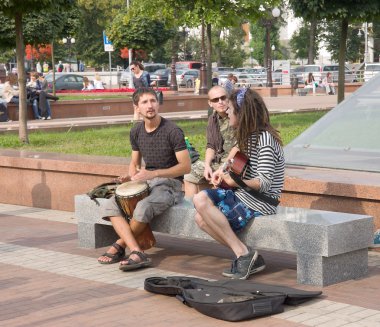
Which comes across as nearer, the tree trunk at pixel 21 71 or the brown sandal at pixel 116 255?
the brown sandal at pixel 116 255

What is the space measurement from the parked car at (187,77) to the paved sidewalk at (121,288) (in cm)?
4532

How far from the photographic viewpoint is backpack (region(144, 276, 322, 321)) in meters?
6.03

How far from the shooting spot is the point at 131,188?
25.5ft

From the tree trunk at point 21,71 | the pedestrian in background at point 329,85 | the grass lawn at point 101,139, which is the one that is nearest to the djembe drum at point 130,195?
the grass lawn at point 101,139

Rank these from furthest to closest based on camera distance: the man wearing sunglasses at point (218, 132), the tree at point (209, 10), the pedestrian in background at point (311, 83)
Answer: the pedestrian in background at point (311, 83)
the tree at point (209, 10)
the man wearing sunglasses at point (218, 132)

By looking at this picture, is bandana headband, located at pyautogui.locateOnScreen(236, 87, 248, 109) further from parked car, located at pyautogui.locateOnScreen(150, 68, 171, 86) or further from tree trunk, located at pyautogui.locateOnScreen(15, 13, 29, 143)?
parked car, located at pyautogui.locateOnScreen(150, 68, 171, 86)

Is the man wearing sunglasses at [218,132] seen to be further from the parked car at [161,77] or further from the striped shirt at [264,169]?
the parked car at [161,77]

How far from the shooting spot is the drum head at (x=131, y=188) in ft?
25.4

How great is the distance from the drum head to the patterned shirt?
12.6 inches

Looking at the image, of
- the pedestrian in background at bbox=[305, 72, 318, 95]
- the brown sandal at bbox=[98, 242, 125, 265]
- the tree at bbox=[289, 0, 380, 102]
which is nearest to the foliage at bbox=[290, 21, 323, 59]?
the pedestrian in background at bbox=[305, 72, 318, 95]

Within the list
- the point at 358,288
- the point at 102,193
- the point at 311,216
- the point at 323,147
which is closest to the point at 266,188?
the point at 311,216

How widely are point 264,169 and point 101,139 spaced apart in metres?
9.93

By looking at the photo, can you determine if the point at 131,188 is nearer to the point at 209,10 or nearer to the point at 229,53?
the point at 209,10

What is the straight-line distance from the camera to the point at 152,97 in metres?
8.00
